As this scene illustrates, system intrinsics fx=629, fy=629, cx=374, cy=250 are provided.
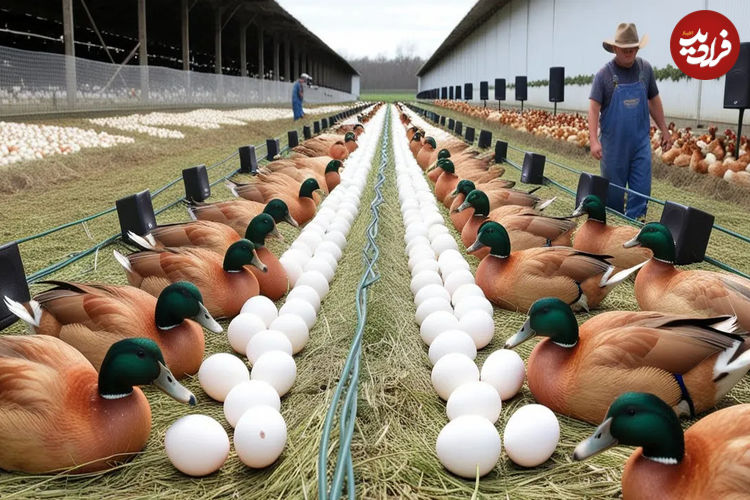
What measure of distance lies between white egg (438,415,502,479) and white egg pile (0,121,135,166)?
859 cm

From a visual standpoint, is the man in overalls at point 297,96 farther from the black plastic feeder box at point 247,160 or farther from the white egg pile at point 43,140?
the black plastic feeder box at point 247,160

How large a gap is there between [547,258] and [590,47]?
22.0m

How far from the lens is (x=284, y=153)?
1314 centimetres

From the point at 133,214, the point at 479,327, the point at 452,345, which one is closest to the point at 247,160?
the point at 133,214

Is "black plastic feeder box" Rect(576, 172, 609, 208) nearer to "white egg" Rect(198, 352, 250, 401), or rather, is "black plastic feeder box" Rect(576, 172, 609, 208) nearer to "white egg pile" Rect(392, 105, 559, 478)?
"white egg pile" Rect(392, 105, 559, 478)

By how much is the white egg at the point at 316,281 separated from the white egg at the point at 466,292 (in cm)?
91

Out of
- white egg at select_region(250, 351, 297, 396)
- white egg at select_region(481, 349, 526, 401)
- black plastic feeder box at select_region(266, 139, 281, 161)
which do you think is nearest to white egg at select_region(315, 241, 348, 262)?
white egg at select_region(250, 351, 297, 396)

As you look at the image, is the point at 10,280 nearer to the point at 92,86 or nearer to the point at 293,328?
the point at 293,328

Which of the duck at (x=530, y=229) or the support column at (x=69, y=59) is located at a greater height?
the support column at (x=69, y=59)

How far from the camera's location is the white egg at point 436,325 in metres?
3.52

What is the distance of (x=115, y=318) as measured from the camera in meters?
2.93

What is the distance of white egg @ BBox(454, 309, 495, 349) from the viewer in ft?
11.3

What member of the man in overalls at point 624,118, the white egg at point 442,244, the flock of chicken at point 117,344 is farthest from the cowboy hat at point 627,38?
the flock of chicken at point 117,344

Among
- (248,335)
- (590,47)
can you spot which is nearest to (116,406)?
(248,335)
